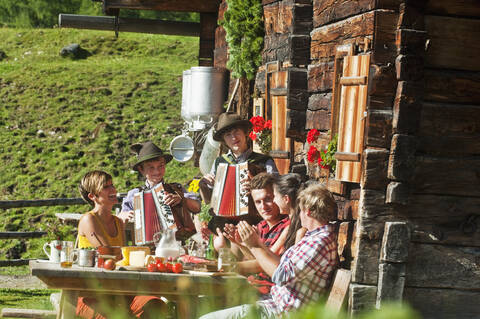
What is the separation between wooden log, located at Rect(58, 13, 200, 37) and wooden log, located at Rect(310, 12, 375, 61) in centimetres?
712

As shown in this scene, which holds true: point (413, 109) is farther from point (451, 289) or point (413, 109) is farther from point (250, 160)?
point (250, 160)

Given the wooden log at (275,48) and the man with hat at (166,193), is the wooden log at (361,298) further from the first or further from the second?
the wooden log at (275,48)

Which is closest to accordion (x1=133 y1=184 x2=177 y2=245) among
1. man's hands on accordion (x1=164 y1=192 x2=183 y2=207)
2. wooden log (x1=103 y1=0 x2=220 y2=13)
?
man's hands on accordion (x1=164 y1=192 x2=183 y2=207)

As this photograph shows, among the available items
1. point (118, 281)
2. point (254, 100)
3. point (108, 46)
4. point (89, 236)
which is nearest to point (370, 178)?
point (118, 281)

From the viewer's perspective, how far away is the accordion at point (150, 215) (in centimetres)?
623

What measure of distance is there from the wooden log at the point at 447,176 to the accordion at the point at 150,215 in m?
2.22

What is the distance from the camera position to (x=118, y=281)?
15.2 ft

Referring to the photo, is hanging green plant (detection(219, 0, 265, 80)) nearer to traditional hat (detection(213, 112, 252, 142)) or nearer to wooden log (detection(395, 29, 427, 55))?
traditional hat (detection(213, 112, 252, 142))

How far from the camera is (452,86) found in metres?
5.11

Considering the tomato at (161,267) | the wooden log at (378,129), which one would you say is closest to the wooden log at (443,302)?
the wooden log at (378,129)

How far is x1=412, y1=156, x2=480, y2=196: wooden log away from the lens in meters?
5.06

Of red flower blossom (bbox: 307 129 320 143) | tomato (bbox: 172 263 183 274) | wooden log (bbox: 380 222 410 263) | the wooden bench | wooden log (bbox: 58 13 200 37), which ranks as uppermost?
wooden log (bbox: 58 13 200 37)

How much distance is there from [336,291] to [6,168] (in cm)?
1342

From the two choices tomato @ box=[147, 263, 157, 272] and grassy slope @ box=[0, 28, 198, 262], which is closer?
tomato @ box=[147, 263, 157, 272]
